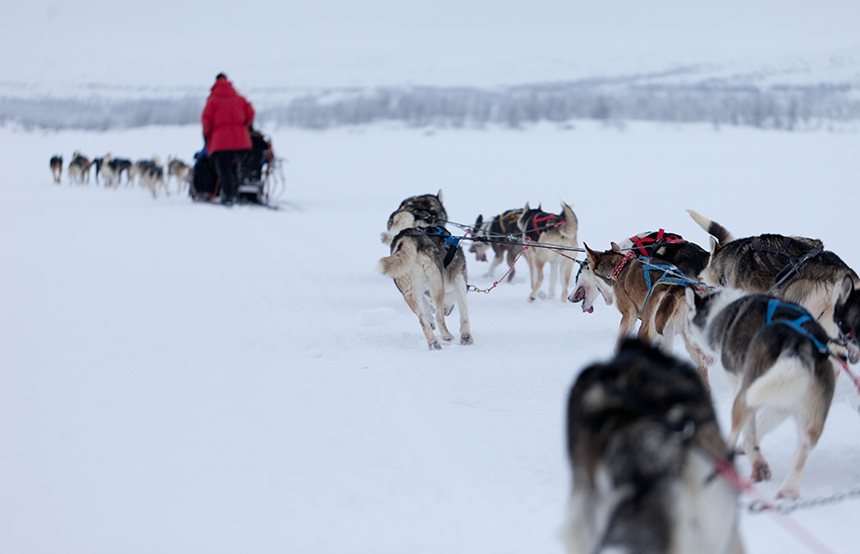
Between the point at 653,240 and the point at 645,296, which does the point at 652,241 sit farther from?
the point at 645,296

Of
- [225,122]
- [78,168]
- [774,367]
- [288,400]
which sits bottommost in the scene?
[288,400]

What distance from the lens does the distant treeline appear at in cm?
2178

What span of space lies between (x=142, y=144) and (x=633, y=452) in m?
29.2

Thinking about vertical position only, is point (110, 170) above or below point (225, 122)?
below

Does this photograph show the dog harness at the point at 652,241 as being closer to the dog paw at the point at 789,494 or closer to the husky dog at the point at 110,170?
the dog paw at the point at 789,494

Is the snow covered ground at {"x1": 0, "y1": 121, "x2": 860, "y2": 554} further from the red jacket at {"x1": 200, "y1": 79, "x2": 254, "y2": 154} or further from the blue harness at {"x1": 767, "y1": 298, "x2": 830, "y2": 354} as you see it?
the red jacket at {"x1": 200, "y1": 79, "x2": 254, "y2": 154}

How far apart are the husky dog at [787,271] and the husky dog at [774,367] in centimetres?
76

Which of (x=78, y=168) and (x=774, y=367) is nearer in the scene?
(x=774, y=367)

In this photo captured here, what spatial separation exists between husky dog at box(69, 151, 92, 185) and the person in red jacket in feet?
23.9

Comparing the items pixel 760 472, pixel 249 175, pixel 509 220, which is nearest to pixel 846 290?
pixel 760 472

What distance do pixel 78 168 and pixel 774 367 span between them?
17.6 metres

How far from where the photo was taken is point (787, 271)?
3.01 metres

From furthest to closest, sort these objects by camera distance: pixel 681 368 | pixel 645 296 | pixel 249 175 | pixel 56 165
→ 1. pixel 56 165
2. pixel 249 175
3. pixel 645 296
4. pixel 681 368

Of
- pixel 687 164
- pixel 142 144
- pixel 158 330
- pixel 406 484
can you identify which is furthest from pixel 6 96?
pixel 406 484
